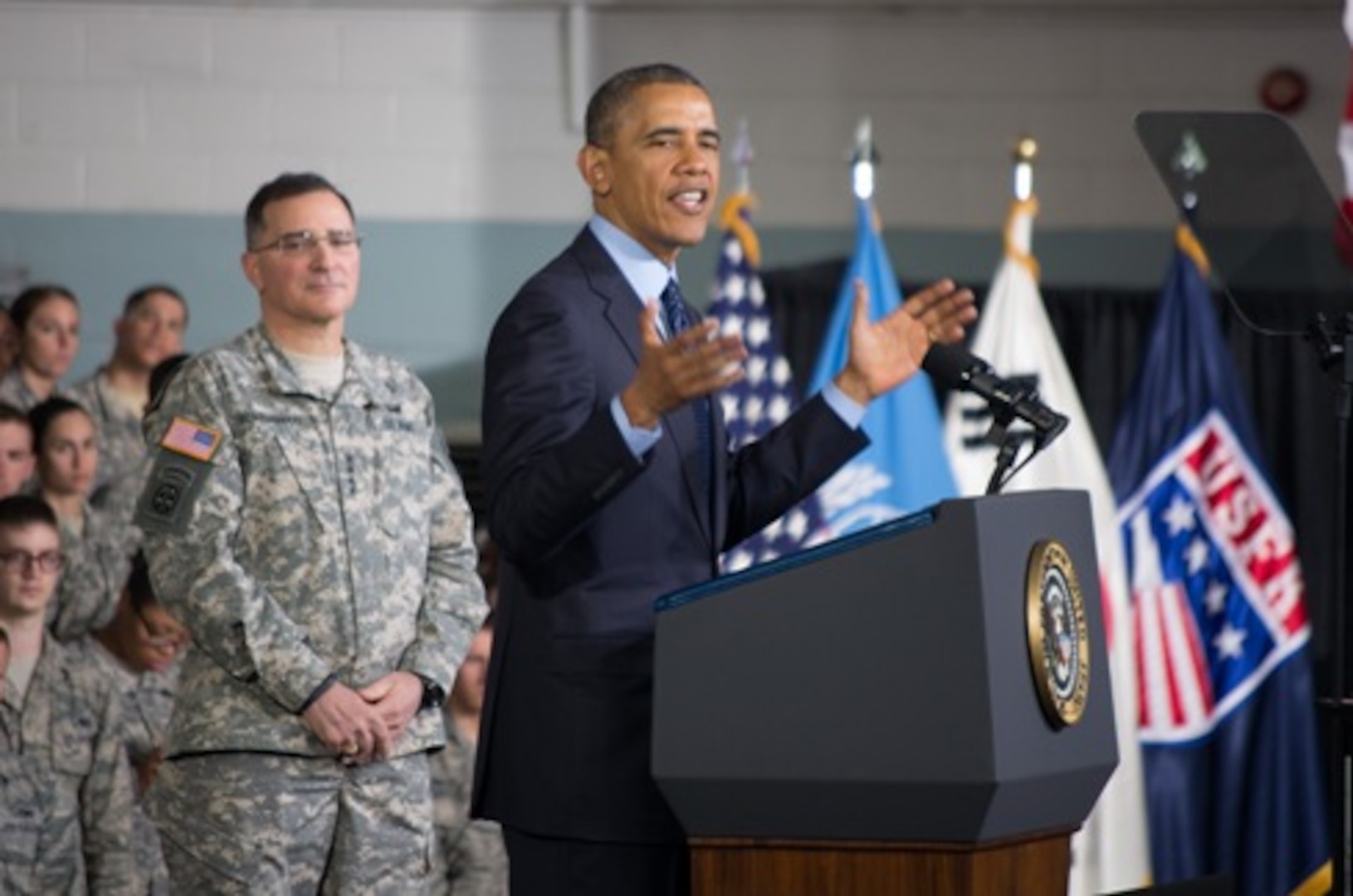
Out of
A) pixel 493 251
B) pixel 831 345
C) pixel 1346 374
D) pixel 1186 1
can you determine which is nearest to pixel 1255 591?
pixel 831 345

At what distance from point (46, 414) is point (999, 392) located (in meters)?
3.87

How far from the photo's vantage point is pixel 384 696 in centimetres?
359

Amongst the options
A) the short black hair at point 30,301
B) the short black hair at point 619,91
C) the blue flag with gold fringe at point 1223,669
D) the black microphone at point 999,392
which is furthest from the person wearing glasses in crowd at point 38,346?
the black microphone at point 999,392

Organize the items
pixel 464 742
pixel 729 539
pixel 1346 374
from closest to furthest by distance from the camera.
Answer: pixel 729 539 → pixel 1346 374 → pixel 464 742

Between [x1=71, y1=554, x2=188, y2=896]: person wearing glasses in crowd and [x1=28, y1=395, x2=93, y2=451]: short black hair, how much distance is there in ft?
1.28

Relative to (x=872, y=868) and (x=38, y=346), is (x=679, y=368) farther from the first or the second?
(x=38, y=346)

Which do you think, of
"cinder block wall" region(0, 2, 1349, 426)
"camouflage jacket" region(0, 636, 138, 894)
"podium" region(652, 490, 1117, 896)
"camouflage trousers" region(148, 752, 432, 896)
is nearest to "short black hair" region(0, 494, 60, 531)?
"camouflage jacket" region(0, 636, 138, 894)

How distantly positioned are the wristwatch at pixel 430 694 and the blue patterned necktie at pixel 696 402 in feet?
2.63

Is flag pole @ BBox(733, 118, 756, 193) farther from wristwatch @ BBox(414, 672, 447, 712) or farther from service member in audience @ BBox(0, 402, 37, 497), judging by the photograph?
wristwatch @ BBox(414, 672, 447, 712)

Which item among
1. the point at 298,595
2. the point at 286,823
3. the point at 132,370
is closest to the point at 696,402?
the point at 298,595

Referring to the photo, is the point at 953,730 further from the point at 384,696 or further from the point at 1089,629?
the point at 384,696

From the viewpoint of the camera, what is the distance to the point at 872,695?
2637 millimetres

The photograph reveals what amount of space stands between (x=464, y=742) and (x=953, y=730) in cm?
334

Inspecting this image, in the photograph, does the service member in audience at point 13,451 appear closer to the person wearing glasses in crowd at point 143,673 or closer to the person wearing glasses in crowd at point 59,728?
the person wearing glasses in crowd at point 143,673
